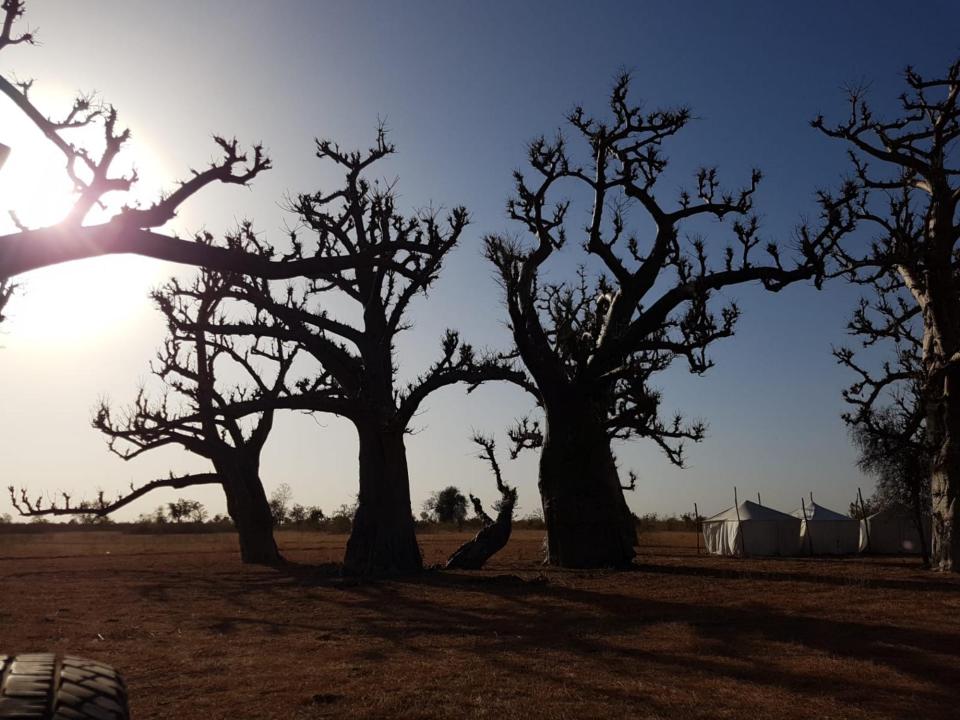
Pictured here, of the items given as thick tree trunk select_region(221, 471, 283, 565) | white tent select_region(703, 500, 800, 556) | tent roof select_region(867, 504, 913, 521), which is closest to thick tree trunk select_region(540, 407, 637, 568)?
thick tree trunk select_region(221, 471, 283, 565)

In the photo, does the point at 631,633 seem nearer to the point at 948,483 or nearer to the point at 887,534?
the point at 948,483

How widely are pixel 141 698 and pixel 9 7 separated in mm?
6358

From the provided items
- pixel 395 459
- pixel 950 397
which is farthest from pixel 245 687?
pixel 950 397

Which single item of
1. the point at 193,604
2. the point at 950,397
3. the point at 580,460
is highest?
the point at 950,397

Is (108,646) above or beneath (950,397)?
beneath

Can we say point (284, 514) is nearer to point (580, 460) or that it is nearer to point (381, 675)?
point (580, 460)

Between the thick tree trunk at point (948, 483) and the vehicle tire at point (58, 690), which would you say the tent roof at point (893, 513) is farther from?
the vehicle tire at point (58, 690)

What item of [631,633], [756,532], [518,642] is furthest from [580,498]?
[756,532]

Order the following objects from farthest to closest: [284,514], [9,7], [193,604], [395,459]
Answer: [284,514] < [395,459] < [193,604] < [9,7]

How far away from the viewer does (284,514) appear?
7719 centimetres

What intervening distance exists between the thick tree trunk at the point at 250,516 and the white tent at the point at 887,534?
21.2 m

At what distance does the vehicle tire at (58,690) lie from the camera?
258cm

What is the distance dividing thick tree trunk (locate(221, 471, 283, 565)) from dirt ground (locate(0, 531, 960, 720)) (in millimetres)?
5916

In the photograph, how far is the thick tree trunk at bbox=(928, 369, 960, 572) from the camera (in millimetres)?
18859
